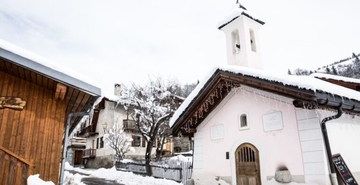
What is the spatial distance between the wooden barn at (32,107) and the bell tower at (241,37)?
605cm

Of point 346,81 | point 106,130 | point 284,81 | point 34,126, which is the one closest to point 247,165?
point 284,81

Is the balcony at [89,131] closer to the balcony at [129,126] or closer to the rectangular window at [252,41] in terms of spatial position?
the balcony at [129,126]

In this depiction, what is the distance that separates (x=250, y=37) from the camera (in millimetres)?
10688

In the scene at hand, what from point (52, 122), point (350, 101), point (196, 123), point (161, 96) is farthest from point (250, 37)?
point (161, 96)

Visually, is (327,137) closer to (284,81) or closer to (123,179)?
(284,81)

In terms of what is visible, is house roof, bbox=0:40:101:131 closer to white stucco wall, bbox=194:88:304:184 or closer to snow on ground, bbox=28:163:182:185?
white stucco wall, bbox=194:88:304:184

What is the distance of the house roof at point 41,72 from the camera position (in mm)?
5555

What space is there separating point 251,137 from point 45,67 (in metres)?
6.02

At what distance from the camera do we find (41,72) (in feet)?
18.5

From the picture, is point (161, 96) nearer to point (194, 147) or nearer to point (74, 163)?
point (194, 147)

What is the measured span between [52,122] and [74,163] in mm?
34657

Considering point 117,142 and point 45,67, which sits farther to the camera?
point 117,142

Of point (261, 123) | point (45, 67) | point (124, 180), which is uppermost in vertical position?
point (45, 67)

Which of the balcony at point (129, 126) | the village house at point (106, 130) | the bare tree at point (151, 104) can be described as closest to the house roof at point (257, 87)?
the bare tree at point (151, 104)
